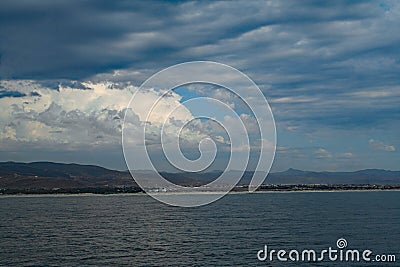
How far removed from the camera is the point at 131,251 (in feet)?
261

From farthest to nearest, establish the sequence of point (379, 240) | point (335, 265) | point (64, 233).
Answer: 1. point (64, 233)
2. point (379, 240)
3. point (335, 265)

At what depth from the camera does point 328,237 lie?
92.9m

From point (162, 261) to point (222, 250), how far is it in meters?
11.7

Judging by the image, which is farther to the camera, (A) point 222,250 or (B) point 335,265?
(A) point 222,250

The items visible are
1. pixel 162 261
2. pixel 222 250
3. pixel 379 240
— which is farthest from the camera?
pixel 379 240

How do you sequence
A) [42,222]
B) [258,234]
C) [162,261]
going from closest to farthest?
[162,261]
[258,234]
[42,222]

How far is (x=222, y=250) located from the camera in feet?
258

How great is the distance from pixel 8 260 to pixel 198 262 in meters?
28.2

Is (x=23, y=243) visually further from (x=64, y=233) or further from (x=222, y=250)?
(x=222, y=250)

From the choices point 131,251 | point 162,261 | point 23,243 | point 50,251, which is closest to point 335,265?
point 162,261

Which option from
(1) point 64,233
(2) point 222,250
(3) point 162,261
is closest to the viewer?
(3) point 162,261

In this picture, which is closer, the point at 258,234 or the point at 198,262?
the point at 198,262

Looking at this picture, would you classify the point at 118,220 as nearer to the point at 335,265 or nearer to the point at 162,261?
the point at 162,261

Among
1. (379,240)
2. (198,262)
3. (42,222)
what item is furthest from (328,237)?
(42,222)
